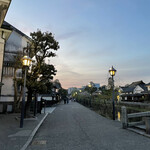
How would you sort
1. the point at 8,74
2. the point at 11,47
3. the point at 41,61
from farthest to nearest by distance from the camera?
the point at 11,47 → the point at 8,74 → the point at 41,61

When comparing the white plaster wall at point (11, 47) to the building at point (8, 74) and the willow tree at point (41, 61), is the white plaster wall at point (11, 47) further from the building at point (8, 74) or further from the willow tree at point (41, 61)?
the willow tree at point (41, 61)

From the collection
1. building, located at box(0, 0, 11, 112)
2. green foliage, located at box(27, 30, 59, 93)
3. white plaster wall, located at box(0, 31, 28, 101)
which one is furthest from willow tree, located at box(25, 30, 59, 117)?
white plaster wall, located at box(0, 31, 28, 101)

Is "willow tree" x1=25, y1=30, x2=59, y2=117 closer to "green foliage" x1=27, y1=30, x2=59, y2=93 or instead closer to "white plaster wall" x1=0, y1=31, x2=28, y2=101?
"green foliage" x1=27, y1=30, x2=59, y2=93

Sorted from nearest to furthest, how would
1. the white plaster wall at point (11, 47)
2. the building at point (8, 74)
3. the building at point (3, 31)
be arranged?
the building at point (3, 31), the building at point (8, 74), the white plaster wall at point (11, 47)

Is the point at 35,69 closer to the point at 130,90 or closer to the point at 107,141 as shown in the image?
the point at 107,141

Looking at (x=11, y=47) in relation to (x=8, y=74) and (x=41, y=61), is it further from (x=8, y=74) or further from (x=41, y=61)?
(x=41, y=61)

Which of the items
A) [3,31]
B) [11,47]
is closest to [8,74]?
[11,47]

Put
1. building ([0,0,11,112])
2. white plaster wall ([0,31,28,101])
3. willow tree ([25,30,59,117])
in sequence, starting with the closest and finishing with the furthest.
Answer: building ([0,0,11,112]) → willow tree ([25,30,59,117]) → white plaster wall ([0,31,28,101])

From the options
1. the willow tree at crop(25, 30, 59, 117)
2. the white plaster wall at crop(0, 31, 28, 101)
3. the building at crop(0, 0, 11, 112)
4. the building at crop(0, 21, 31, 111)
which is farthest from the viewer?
the white plaster wall at crop(0, 31, 28, 101)

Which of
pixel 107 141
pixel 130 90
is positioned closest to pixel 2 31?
pixel 107 141

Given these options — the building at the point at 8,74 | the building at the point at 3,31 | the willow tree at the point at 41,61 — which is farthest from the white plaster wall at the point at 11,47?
the willow tree at the point at 41,61

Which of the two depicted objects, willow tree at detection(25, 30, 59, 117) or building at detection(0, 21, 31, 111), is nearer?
willow tree at detection(25, 30, 59, 117)

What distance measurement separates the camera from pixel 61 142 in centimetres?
565

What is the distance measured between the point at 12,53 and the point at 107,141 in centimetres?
1578
